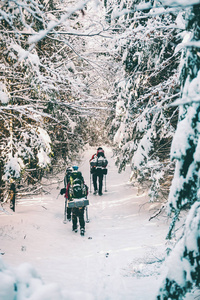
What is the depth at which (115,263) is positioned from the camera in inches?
224

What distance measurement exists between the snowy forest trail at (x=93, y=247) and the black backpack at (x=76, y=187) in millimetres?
1294

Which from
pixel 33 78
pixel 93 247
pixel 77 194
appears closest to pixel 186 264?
pixel 93 247

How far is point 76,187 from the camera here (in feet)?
24.2

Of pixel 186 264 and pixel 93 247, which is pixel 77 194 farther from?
pixel 186 264

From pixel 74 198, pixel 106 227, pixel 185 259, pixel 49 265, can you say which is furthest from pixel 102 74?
pixel 185 259

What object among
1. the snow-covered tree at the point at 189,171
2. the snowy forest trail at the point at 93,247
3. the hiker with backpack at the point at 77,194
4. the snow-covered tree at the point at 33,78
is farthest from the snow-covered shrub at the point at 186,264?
the hiker with backpack at the point at 77,194

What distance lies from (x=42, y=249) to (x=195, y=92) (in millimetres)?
5675

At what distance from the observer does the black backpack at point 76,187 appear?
7.35 m

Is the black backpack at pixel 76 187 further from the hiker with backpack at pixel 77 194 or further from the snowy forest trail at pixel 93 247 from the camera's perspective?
the snowy forest trail at pixel 93 247

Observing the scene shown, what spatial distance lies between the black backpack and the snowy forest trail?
1.29 meters

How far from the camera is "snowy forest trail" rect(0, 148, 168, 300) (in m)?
4.77

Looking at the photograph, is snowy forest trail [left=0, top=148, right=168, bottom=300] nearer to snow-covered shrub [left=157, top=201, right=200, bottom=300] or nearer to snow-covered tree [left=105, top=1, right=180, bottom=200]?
snow-covered shrub [left=157, top=201, right=200, bottom=300]

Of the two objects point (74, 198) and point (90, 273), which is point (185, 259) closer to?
point (90, 273)

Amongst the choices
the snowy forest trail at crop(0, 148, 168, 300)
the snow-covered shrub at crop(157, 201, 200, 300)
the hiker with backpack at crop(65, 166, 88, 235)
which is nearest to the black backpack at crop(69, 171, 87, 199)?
the hiker with backpack at crop(65, 166, 88, 235)
